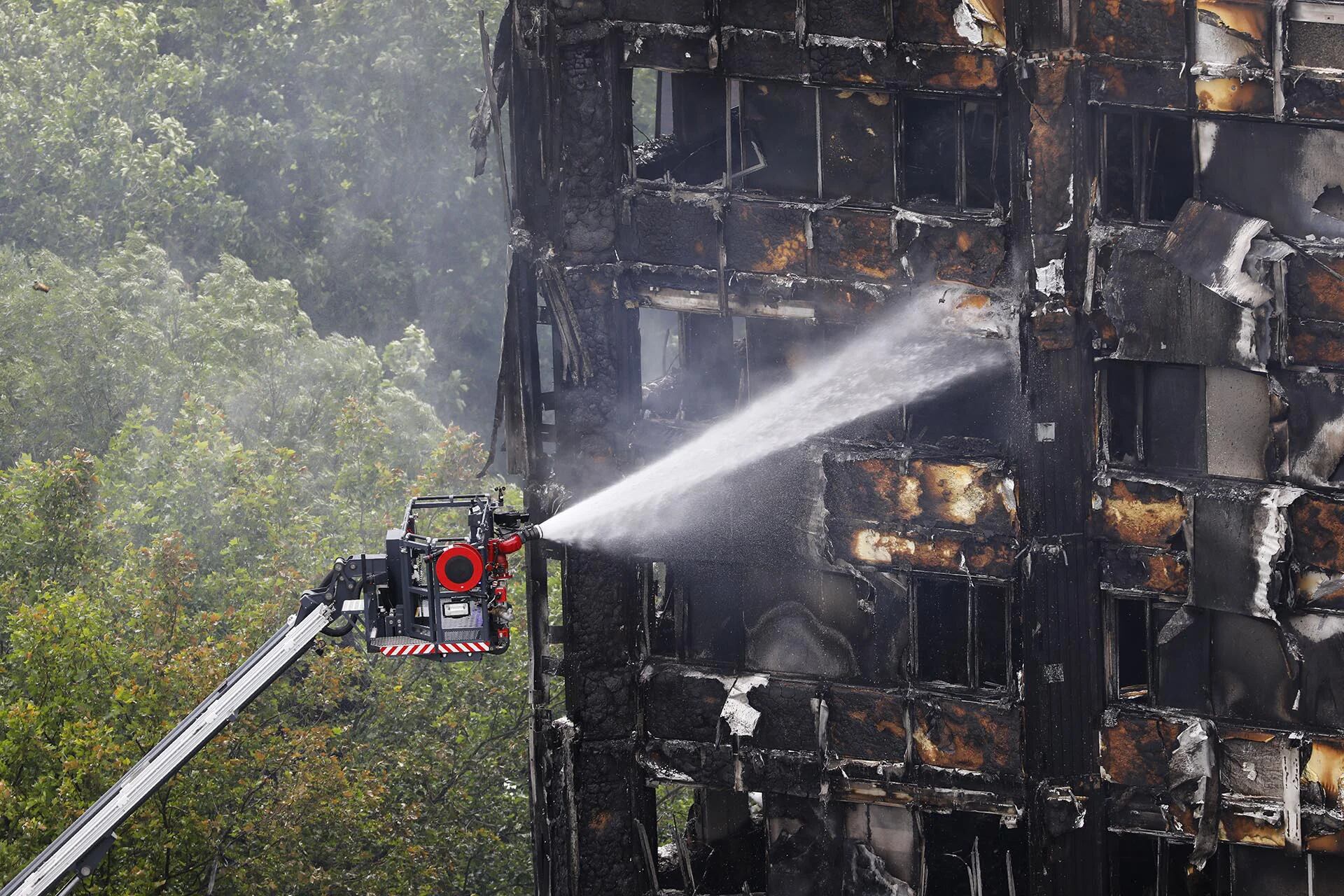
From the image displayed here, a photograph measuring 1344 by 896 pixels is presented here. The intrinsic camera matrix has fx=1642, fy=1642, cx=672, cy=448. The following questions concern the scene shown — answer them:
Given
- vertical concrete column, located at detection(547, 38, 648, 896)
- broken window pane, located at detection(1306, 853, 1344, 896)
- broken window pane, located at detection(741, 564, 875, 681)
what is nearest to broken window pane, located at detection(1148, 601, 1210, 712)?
broken window pane, located at detection(1306, 853, 1344, 896)

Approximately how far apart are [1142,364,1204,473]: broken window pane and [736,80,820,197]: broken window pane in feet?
12.5

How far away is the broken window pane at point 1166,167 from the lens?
1574cm

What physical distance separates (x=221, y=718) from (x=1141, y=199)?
9.62 meters

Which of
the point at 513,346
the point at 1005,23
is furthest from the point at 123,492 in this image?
the point at 1005,23

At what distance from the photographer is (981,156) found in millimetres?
16344

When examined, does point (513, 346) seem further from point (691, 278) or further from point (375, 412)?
point (375, 412)

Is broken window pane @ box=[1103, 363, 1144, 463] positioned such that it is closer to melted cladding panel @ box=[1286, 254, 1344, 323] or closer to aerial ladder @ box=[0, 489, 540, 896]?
melted cladding panel @ box=[1286, 254, 1344, 323]

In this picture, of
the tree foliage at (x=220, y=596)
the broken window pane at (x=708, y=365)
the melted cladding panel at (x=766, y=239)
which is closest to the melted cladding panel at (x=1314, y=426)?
the melted cladding panel at (x=766, y=239)

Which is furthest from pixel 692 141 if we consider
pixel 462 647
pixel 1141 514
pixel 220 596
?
pixel 220 596

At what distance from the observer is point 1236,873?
16.0 metres

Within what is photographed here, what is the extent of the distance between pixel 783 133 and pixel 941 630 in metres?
5.23

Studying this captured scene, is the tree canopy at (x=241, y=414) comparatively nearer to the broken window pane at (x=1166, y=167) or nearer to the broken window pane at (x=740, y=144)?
the broken window pane at (x=740, y=144)

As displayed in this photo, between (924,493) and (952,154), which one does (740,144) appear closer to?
(952,154)

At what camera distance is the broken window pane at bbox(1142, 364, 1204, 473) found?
15.6 metres
